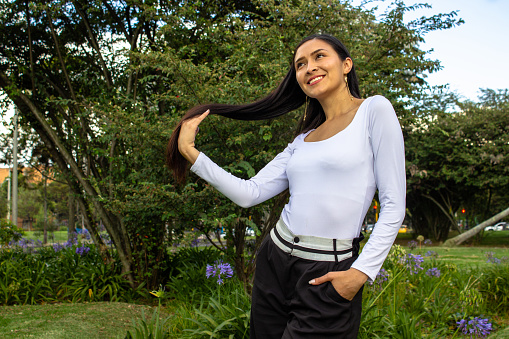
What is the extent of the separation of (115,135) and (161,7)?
87.4 inches

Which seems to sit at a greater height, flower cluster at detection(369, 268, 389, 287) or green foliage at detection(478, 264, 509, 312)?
flower cluster at detection(369, 268, 389, 287)

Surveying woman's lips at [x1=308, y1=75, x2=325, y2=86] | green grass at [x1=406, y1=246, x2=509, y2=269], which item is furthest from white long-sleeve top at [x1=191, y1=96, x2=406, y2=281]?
green grass at [x1=406, y1=246, x2=509, y2=269]

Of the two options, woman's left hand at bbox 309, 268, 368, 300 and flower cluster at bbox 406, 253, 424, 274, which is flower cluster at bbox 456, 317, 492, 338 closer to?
flower cluster at bbox 406, 253, 424, 274

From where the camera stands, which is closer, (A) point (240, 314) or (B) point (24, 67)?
(A) point (240, 314)

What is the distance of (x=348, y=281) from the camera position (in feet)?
5.17

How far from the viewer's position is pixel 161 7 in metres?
6.56

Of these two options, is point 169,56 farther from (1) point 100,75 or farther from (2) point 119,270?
(2) point 119,270

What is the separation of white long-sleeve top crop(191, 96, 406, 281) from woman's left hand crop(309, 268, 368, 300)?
0.02 metres

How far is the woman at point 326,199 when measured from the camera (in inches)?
64.6

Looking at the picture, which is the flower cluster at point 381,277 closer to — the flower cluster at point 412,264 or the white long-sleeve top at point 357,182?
the flower cluster at point 412,264

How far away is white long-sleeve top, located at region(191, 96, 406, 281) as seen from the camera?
164 cm

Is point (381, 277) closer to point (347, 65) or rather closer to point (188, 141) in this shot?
point (347, 65)

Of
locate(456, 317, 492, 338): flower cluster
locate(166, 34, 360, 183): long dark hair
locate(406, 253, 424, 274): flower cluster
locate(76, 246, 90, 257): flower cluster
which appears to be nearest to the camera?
→ locate(166, 34, 360, 183): long dark hair

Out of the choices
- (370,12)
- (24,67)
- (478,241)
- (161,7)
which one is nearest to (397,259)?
(370,12)
